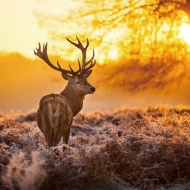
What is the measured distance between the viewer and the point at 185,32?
19078 millimetres

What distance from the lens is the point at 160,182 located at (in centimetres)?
816

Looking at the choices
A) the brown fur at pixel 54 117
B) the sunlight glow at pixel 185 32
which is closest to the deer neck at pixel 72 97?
the brown fur at pixel 54 117

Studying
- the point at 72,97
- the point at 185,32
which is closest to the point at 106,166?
the point at 72,97

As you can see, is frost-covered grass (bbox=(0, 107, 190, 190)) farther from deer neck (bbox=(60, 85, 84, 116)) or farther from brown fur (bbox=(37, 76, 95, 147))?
deer neck (bbox=(60, 85, 84, 116))

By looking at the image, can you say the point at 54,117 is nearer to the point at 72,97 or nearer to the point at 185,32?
the point at 72,97

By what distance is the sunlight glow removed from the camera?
1888 cm

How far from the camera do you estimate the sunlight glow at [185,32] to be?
61.9 feet

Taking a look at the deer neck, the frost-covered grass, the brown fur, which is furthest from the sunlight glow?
the frost-covered grass

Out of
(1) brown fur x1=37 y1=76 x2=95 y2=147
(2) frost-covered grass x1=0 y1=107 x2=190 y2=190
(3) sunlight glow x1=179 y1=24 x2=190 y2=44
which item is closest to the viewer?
(2) frost-covered grass x1=0 y1=107 x2=190 y2=190

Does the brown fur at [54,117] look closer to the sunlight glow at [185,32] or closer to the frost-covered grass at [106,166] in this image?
the frost-covered grass at [106,166]

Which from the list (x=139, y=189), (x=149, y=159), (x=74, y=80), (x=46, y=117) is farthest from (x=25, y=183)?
(x=74, y=80)

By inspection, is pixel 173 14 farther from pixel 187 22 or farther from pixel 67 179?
pixel 67 179

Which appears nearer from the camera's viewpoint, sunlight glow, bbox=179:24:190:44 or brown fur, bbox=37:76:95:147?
brown fur, bbox=37:76:95:147

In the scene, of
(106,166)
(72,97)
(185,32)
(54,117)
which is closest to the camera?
(106,166)
